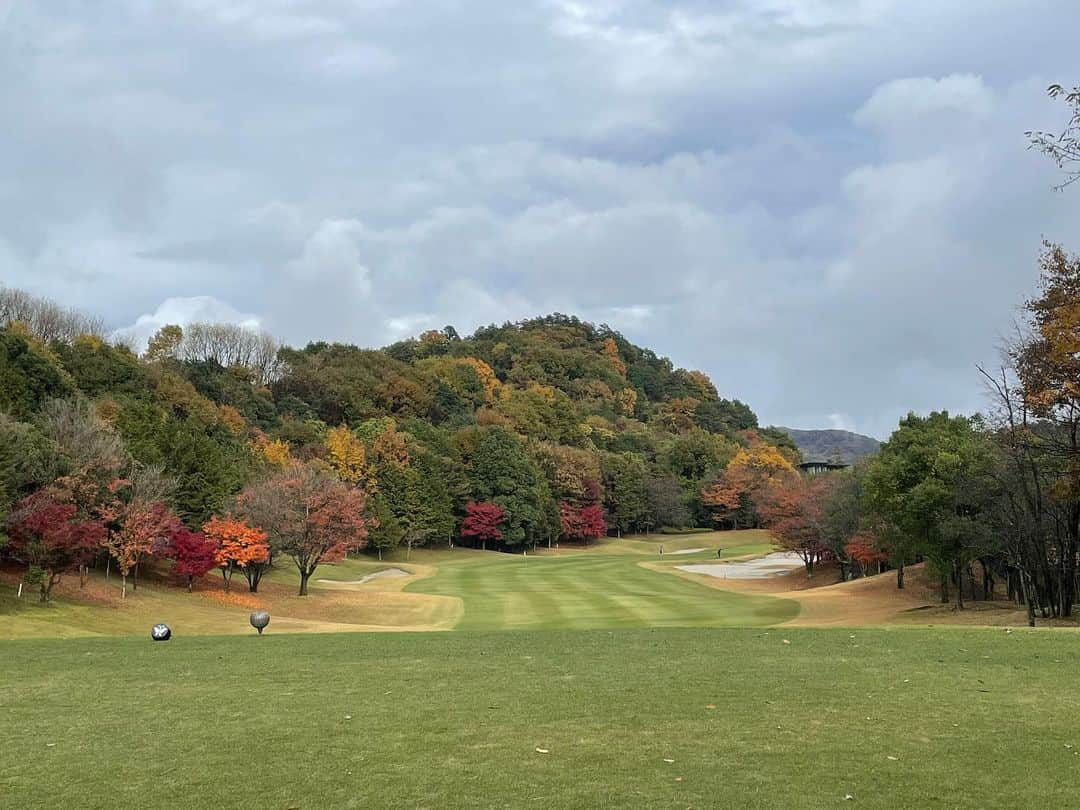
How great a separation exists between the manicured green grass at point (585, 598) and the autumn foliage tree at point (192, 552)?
12.9 m

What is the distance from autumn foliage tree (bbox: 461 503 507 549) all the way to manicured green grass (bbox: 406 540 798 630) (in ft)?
42.3

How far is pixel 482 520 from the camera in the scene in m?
89.9

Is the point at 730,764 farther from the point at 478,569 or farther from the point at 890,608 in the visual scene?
the point at 478,569

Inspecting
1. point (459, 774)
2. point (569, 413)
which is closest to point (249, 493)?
point (459, 774)

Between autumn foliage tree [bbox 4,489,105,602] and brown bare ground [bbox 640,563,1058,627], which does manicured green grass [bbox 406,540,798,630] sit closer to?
brown bare ground [bbox 640,563,1058,627]

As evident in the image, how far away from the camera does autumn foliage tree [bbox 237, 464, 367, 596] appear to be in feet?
151

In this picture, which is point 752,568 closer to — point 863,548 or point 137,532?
point 863,548

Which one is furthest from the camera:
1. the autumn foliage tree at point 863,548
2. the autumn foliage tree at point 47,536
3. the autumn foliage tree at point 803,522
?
the autumn foliage tree at point 803,522

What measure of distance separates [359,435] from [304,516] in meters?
46.7

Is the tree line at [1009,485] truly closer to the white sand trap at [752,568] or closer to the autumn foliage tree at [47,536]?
the white sand trap at [752,568]

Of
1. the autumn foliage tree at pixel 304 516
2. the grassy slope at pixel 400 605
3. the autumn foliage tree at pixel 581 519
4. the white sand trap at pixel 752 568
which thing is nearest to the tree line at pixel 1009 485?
the grassy slope at pixel 400 605

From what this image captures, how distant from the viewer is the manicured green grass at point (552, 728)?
730cm

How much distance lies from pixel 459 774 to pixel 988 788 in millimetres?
4475

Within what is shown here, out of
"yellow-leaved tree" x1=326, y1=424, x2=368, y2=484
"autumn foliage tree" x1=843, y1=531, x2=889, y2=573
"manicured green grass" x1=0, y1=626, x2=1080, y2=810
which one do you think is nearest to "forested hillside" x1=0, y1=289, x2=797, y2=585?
"yellow-leaved tree" x1=326, y1=424, x2=368, y2=484
